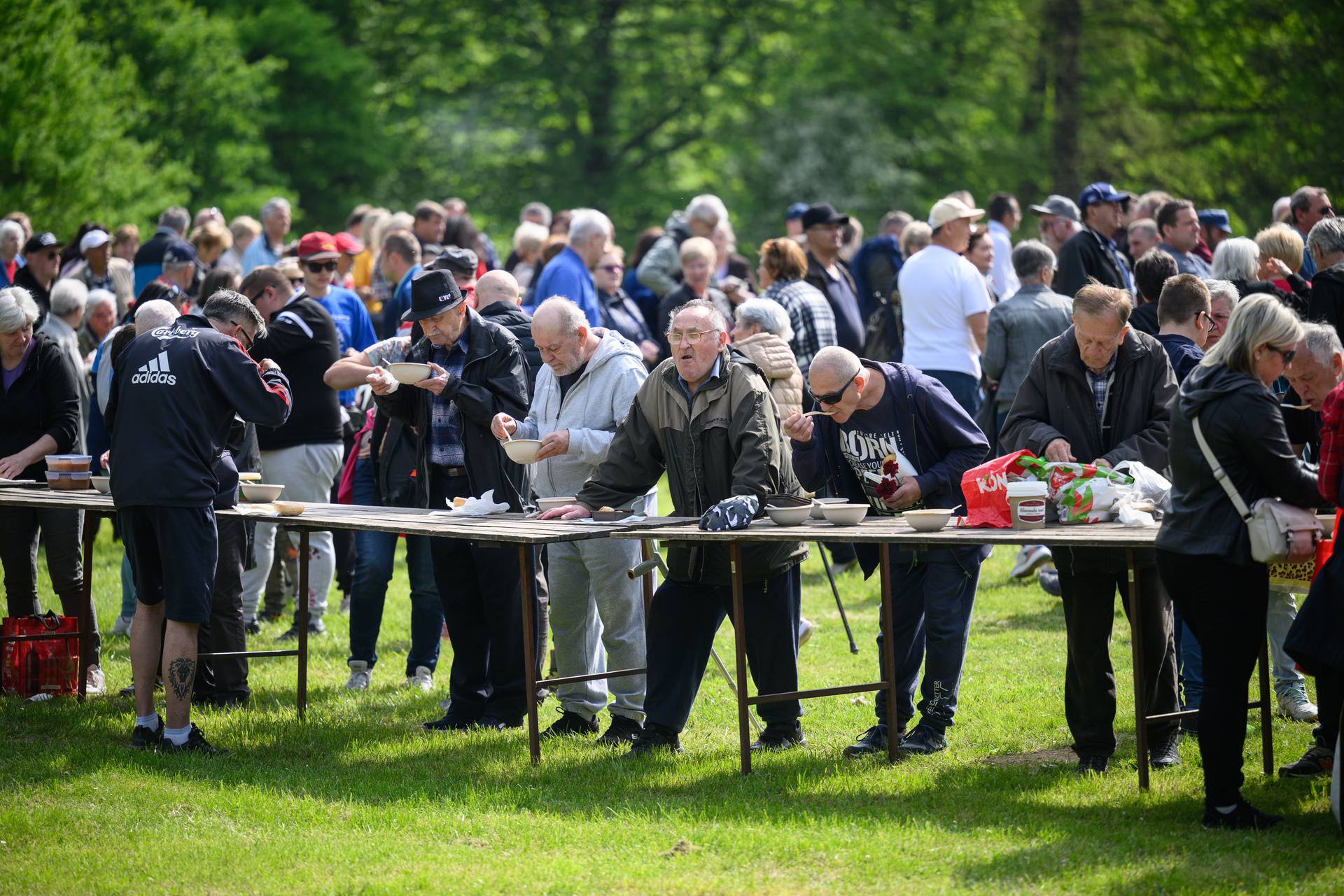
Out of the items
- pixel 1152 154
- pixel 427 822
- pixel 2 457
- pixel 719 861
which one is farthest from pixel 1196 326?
pixel 1152 154

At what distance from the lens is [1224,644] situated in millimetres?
5273

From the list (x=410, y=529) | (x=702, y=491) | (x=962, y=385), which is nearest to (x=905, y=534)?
(x=702, y=491)

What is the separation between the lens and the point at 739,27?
2972 centimetres

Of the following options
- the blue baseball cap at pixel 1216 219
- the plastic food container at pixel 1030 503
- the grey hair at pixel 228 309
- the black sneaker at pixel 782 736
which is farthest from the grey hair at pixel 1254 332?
the blue baseball cap at pixel 1216 219

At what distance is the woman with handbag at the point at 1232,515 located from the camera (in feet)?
16.6

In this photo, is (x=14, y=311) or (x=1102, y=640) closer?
(x=1102, y=640)

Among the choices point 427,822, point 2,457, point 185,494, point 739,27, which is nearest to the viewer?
point 427,822

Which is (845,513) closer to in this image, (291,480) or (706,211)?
(291,480)

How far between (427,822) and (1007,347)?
17.1ft

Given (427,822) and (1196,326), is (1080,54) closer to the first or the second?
(1196,326)

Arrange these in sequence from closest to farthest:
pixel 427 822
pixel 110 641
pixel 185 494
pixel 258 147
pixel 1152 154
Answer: pixel 427 822
pixel 185 494
pixel 110 641
pixel 1152 154
pixel 258 147

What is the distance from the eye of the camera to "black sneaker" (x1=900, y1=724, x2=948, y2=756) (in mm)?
6535

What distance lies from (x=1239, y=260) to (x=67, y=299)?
7.58m

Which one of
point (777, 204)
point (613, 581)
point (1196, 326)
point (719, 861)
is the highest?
point (777, 204)
